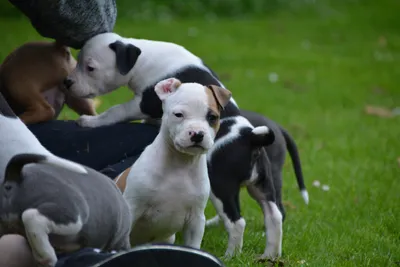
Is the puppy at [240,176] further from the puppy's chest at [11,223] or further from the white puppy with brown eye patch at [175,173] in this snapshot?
the puppy's chest at [11,223]

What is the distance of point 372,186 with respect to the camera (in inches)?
265

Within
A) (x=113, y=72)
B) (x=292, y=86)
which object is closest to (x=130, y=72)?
(x=113, y=72)

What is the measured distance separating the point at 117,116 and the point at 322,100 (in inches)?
230

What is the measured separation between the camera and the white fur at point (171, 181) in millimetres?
4050

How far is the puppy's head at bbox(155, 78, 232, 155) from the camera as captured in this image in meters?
3.90

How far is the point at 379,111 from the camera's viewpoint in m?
10.0

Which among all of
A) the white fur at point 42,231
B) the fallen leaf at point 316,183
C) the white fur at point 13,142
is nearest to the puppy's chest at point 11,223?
the white fur at point 42,231

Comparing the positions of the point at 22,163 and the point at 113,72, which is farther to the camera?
the point at 113,72

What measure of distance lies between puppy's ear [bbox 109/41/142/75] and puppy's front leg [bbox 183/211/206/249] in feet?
3.81

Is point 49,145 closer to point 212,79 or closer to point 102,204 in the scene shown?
point 212,79

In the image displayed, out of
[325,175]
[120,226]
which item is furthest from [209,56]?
[120,226]

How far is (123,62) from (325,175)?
2.82 metres

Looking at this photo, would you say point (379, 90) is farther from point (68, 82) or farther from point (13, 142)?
point (13, 142)

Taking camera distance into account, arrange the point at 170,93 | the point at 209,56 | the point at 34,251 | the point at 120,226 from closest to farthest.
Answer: the point at 34,251
the point at 120,226
the point at 170,93
the point at 209,56
